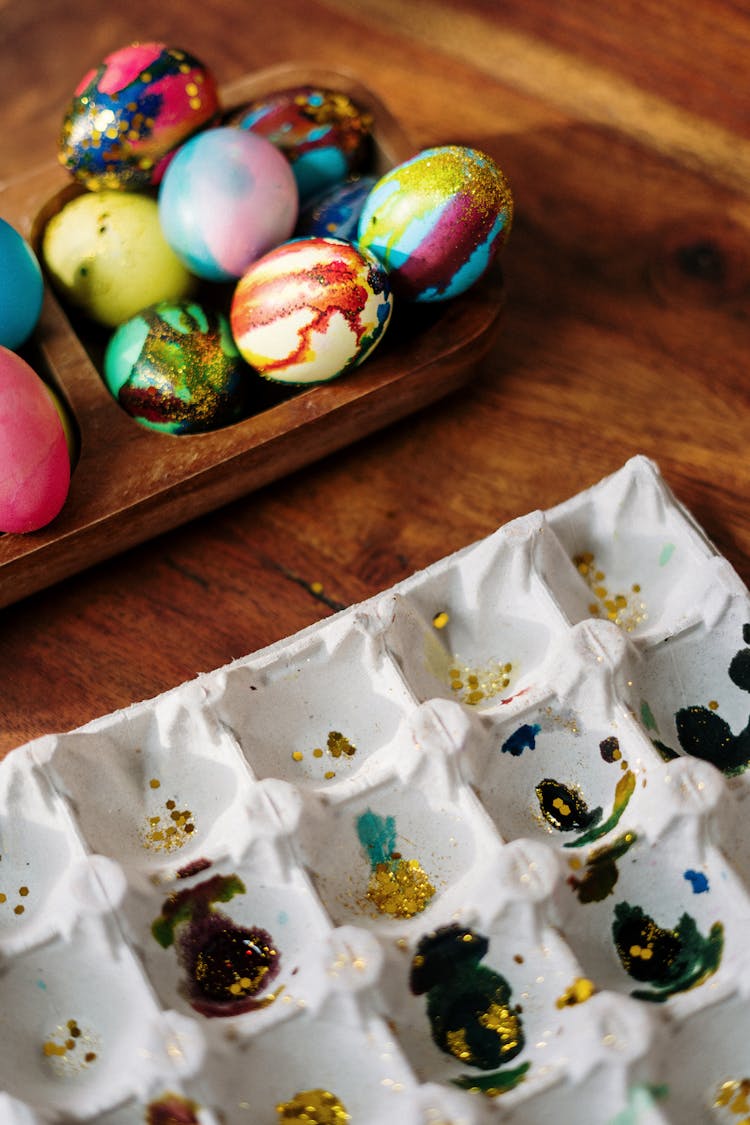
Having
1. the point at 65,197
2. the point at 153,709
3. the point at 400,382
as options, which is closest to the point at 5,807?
the point at 153,709

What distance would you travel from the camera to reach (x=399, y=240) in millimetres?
908

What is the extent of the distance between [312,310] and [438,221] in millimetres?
124

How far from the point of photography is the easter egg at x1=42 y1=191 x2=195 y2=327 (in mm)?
965

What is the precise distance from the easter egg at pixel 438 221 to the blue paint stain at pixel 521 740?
14.0 inches

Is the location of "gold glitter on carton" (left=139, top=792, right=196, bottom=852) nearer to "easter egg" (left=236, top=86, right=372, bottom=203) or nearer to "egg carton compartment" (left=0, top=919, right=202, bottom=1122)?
"egg carton compartment" (left=0, top=919, right=202, bottom=1122)

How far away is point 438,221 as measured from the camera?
895mm

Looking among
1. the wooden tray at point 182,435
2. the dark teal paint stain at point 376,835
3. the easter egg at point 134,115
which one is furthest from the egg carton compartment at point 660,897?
the easter egg at point 134,115

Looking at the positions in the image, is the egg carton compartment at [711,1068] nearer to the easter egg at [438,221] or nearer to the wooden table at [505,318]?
the wooden table at [505,318]

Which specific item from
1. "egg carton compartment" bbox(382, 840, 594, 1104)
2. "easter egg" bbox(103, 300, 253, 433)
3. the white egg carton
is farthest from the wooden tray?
"egg carton compartment" bbox(382, 840, 594, 1104)

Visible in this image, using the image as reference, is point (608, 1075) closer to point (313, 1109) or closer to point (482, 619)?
point (313, 1109)

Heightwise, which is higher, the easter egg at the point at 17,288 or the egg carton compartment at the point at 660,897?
the easter egg at the point at 17,288

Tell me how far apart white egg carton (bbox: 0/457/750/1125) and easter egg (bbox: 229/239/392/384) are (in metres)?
0.18

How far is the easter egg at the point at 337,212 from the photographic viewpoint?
0.97m

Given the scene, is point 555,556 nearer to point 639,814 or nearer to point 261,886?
point 639,814
